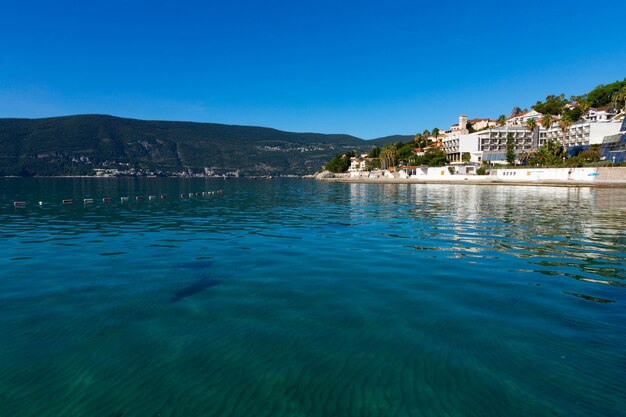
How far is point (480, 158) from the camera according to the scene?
15225cm

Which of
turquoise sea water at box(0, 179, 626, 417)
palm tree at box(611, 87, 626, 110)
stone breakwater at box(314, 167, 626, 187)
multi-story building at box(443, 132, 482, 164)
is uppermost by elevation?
palm tree at box(611, 87, 626, 110)

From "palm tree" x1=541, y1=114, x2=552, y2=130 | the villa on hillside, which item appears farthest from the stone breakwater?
"palm tree" x1=541, y1=114, x2=552, y2=130

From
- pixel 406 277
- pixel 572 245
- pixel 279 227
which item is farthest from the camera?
pixel 279 227

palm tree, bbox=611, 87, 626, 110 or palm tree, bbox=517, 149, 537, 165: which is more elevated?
palm tree, bbox=611, 87, 626, 110

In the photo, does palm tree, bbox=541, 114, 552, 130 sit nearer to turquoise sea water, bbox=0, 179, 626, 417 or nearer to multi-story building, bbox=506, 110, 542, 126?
multi-story building, bbox=506, 110, 542, 126

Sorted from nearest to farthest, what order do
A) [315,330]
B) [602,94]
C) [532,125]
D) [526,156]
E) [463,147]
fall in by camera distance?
1. [315,330]
2. [526,156]
3. [532,125]
4. [602,94]
5. [463,147]

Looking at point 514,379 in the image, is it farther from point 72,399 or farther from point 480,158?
point 480,158

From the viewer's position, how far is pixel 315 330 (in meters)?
9.47

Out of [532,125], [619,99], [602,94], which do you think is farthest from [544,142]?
[602,94]

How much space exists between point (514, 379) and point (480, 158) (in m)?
161

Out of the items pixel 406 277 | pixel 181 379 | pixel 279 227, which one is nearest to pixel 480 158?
pixel 279 227

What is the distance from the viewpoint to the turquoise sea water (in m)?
6.56

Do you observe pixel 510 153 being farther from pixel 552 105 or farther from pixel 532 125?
pixel 552 105

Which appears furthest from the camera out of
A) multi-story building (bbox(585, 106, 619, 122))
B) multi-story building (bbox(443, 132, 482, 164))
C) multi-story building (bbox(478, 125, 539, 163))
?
multi-story building (bbox(443, 132, 482, 164))
